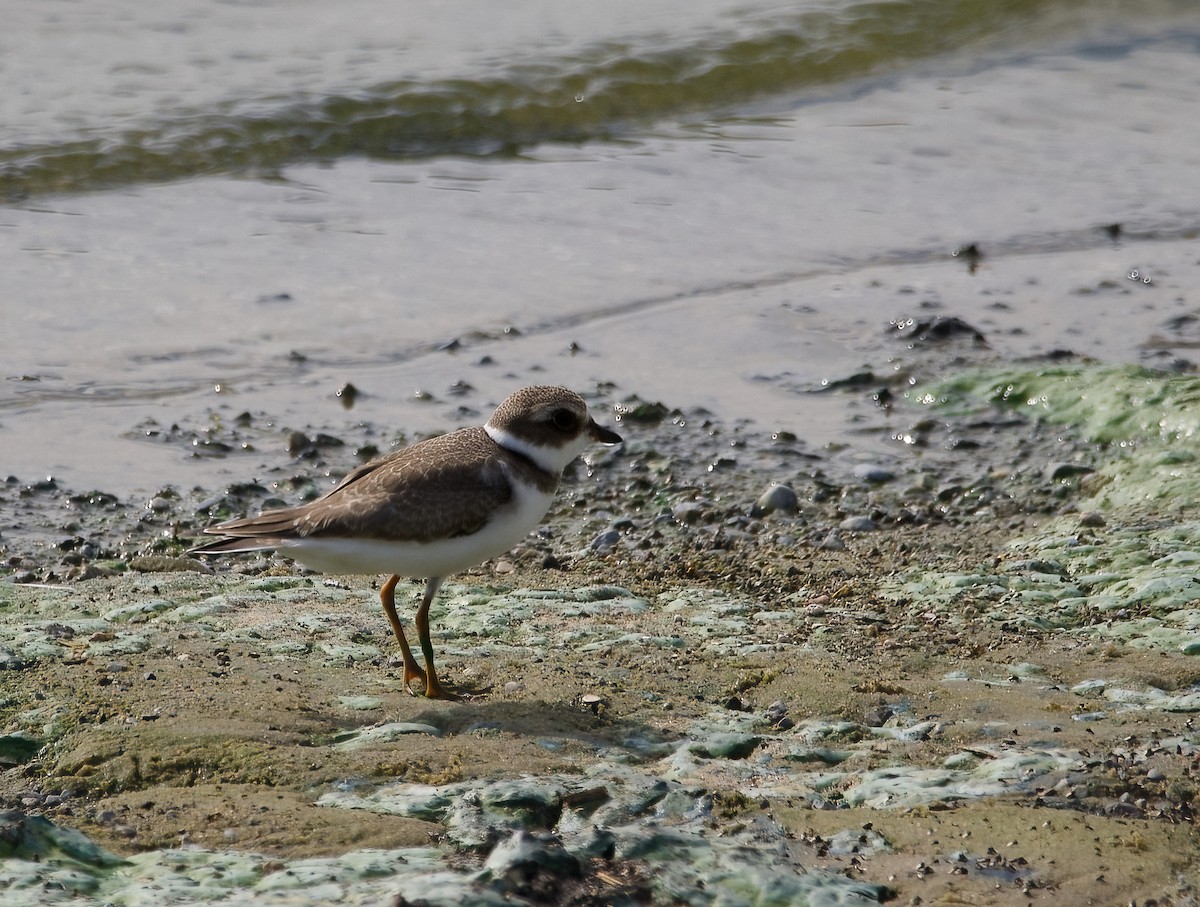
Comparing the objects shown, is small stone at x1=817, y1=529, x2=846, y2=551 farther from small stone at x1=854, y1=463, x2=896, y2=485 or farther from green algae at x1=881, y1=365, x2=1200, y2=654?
small stone at x1=854, y1=463, x2=896, y2=485

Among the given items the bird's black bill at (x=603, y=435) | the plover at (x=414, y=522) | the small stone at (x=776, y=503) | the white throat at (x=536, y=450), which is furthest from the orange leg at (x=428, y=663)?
the small stone at (x=776, y=503)

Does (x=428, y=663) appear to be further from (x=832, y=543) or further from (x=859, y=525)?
(x=859, y=525)

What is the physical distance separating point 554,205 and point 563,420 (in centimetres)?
506

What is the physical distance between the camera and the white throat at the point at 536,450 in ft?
15.1

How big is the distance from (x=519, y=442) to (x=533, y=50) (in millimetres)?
8423

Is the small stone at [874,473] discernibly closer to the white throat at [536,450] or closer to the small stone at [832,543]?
the small stone at [832,543]

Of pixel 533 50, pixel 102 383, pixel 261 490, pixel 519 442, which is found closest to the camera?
pixel 519 442

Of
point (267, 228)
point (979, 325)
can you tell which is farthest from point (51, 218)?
point (979, 325)

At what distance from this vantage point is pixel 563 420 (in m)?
4.66

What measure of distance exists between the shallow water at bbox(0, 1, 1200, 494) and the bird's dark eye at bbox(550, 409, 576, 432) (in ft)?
6.82

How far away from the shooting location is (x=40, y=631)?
4336 millimetres

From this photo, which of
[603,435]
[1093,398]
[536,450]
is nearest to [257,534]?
[536,450]

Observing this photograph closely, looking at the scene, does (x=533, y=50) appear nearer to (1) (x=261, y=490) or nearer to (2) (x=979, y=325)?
(2) (x=979, y=325)

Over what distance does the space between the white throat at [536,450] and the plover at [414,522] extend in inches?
3.0
